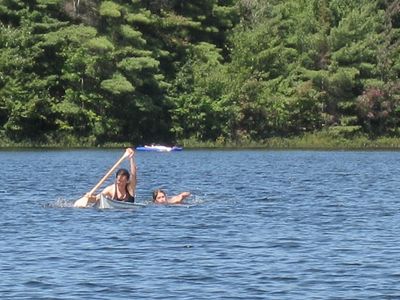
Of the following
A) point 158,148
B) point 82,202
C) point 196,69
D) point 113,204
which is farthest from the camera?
point 196,69

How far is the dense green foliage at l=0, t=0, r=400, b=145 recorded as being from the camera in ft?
247

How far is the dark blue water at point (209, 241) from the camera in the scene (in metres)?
22.0

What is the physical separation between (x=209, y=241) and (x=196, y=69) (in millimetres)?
53434

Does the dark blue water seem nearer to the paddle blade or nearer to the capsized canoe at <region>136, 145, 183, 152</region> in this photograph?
the paddle blade

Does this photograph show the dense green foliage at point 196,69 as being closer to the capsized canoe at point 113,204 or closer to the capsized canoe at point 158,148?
the capsized canoe at point 158,148

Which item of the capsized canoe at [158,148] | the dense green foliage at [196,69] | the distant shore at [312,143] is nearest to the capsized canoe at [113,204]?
the capsized canoe at [158,148]

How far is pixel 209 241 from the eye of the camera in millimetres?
27750

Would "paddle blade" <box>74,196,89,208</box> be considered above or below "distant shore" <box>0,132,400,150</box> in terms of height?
below

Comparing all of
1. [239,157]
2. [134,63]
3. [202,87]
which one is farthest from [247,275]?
[202,87]

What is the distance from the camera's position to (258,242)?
27.5m

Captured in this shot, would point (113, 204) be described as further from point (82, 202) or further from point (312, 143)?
point (312, 143)

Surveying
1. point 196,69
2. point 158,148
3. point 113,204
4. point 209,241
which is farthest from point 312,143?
point 209,241

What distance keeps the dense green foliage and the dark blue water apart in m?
A: 25.7

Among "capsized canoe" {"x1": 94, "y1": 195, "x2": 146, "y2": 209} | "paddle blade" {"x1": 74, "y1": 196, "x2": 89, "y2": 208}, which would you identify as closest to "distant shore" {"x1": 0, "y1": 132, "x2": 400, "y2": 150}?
"paddle blade" {"x1": 74, "y1": 196, "x2": 89, "y2": 208}
